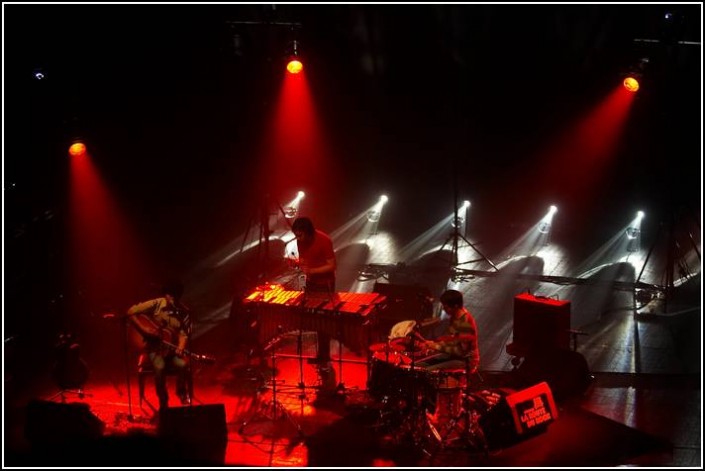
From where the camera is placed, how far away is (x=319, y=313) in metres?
7.36

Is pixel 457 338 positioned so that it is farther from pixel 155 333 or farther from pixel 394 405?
pixel 155 333

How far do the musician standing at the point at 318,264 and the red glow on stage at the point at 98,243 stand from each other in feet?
15.6

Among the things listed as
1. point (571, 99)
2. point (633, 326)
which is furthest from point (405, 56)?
point (633, 326)

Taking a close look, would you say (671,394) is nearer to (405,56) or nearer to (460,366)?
(460,366)

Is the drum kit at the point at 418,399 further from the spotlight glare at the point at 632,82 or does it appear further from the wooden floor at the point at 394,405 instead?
the spotlight glare at the point at 632,82

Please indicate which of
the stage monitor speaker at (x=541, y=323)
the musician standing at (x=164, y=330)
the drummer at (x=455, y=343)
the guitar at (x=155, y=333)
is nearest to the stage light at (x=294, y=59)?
the musician standing at (x=164, y=330)

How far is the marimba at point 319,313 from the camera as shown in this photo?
7273 millimetres

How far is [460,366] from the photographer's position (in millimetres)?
6668

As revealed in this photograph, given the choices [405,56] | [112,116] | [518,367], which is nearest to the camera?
[518,367]

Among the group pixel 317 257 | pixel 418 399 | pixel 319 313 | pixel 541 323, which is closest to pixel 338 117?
pixel 317 257

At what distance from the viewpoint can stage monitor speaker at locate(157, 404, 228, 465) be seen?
6.42 m

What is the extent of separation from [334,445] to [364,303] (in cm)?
155

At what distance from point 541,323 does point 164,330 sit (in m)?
4.34

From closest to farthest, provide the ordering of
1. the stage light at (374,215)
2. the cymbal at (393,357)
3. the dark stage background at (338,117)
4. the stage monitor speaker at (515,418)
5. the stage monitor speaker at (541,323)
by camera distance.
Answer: the stage monitor speaker at (515,418) < the cymbal at (393,357) < the stage monitor speaker at (541,323) < the dark stage background at (338,117) < the stage light at (374,215)
